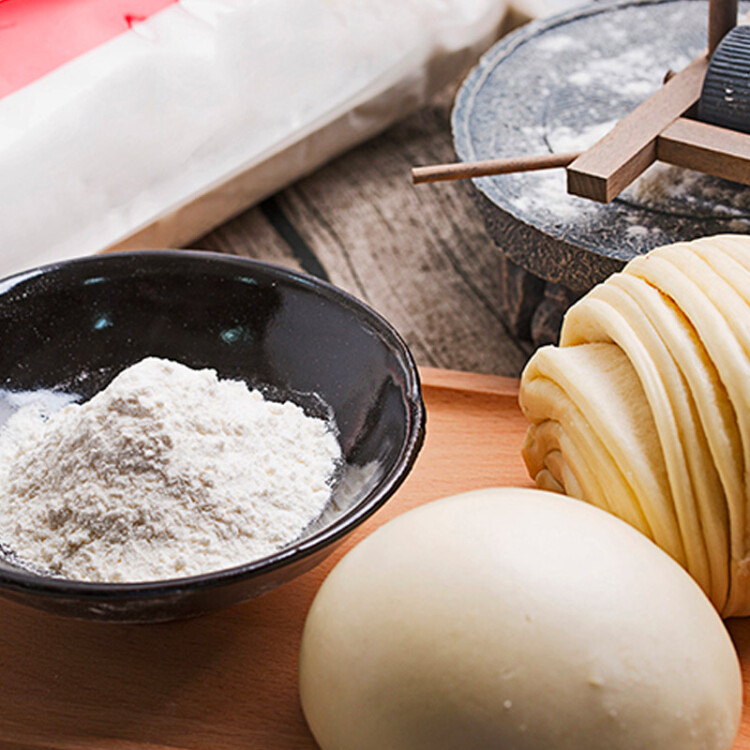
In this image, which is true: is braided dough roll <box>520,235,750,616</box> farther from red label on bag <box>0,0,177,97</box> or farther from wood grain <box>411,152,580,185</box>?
red label on bag <box>0,0,177,97</box>

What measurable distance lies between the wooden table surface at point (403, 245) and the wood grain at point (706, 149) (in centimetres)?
20

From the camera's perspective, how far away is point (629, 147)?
72 centimetres

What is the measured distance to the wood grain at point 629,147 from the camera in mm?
696

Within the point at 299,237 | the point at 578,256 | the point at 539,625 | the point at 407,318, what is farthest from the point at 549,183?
the point at 539,625

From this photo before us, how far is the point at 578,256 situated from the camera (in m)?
0.73

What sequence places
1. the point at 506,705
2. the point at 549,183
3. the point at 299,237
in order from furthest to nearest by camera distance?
the point at 299,237
the point at 549,183
the point at 506,705

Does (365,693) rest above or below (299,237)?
above

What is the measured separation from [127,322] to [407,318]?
0.34m

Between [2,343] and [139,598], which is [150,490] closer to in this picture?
[139,598]

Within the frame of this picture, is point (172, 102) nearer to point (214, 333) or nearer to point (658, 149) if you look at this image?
point (214, 333)

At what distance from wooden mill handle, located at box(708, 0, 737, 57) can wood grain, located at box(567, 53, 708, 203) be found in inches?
1.8

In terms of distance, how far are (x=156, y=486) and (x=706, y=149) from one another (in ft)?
1.44

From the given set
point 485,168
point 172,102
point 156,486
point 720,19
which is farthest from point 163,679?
point 720,19

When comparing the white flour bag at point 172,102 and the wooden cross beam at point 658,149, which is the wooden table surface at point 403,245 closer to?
the white flour bag at point 172,102
